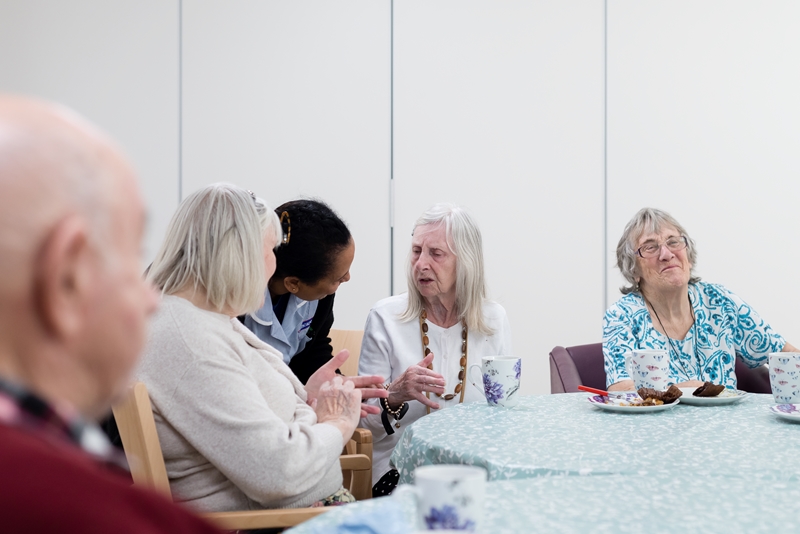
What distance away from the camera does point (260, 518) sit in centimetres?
132

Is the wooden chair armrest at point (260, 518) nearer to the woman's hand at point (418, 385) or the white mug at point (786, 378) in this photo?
the woman's hand at point (418, 385)

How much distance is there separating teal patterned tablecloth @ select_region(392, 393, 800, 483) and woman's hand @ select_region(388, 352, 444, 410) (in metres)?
0.27

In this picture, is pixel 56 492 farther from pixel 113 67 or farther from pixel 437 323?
pixel 113 67

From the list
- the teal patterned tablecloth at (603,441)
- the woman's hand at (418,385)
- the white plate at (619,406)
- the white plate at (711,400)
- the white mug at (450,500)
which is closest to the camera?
the white mug at (450,500)

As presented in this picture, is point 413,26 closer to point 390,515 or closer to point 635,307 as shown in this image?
point 635,307

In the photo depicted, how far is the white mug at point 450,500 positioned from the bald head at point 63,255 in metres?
0.33

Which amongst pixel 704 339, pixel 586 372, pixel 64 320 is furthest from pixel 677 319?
pixel 64 320

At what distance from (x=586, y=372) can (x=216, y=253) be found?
1606 millimetres

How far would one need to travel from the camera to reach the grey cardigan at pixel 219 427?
4.28 ft

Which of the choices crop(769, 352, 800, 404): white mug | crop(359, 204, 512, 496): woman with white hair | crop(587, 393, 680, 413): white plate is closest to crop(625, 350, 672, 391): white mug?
crop(587, 393, 680, 413): white plate

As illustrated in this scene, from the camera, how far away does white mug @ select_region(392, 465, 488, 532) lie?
684 millimetres

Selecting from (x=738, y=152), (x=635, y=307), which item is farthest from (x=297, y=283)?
(x=738, y=152)

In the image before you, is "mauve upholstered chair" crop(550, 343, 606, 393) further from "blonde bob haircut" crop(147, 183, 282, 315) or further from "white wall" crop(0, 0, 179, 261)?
"white wall" crop(0, 0, 179, 261)

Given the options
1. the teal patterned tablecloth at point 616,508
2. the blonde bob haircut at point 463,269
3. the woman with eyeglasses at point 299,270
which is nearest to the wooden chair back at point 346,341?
the woman with eyeglasses at point 299,270
